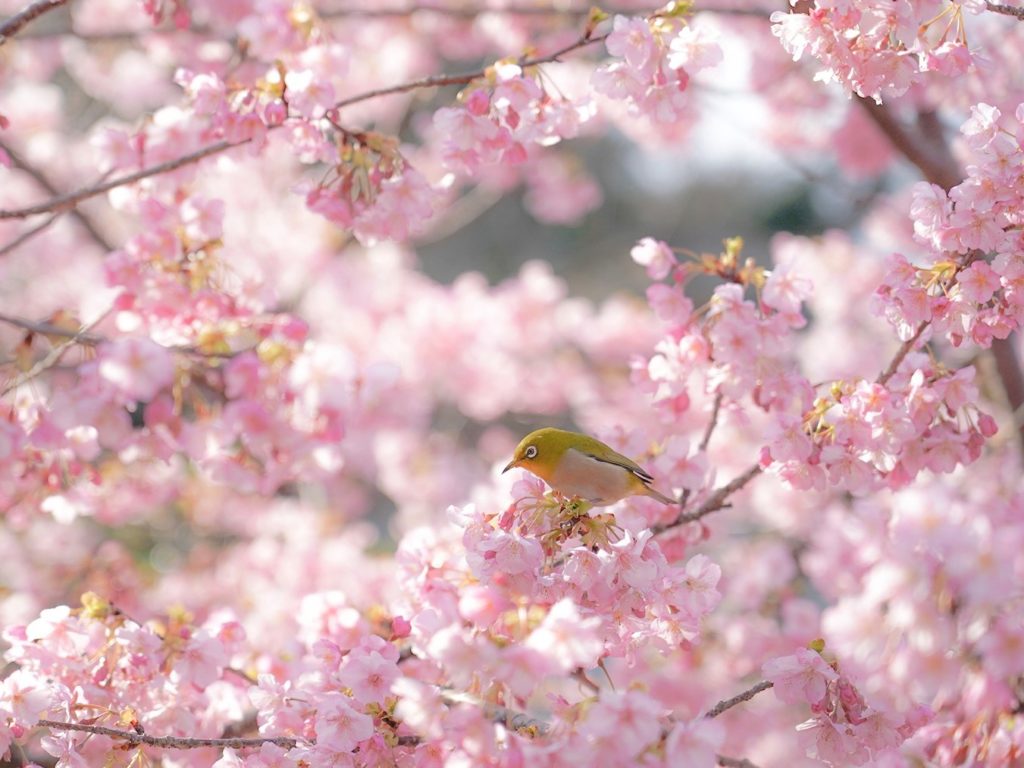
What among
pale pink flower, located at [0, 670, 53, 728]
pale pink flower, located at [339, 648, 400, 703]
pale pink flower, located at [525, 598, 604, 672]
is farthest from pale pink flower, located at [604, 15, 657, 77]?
pale pink flower, located at [0, 670, 53, 728]

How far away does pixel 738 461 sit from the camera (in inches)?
218

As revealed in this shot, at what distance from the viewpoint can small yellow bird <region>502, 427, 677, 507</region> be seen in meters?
2.05

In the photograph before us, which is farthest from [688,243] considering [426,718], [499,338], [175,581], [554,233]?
[426,718]

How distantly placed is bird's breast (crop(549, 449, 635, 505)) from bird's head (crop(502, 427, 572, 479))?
19 mm

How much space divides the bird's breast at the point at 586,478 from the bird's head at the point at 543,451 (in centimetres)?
2

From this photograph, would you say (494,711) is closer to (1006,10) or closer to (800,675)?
(800,675)

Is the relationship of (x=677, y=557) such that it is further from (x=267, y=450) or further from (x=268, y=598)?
(x=268, y=598)

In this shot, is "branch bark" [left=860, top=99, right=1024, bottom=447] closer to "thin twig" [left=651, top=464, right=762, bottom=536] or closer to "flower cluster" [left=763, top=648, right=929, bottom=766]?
"thin twig" [left=651, top=464, right=762, bottom=536]

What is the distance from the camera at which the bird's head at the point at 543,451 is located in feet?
6.89

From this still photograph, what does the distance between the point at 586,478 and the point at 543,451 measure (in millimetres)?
125

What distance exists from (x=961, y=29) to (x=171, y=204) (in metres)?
2.14

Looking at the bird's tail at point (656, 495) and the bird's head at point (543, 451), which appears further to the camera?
the bird's tail at point (656, 495)

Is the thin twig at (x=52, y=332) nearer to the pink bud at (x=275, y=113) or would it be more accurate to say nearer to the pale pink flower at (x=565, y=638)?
the pink bud at (x=275, y=113)

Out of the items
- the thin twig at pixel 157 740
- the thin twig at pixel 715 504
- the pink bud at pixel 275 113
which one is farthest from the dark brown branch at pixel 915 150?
the thin twig at pixel 157 740
